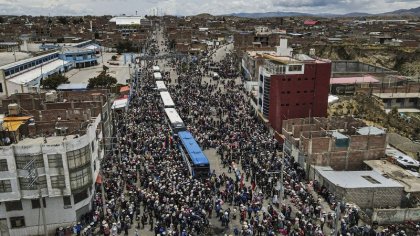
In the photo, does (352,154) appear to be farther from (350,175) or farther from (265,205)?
(265,205)

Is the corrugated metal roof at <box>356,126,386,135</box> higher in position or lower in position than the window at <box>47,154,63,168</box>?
lower

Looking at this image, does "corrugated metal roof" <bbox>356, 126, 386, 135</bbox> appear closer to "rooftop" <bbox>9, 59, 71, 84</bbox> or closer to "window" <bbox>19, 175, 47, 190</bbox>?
"window" <bbox>19, 175, 47, 190</bbox>

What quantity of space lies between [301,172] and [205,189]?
10181 mm

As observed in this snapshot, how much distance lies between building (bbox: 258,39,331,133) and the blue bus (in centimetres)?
1311

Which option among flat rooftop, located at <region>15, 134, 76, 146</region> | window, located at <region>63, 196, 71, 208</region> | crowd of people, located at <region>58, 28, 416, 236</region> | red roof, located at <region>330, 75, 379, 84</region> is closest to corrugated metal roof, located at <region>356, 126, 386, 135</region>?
crowd of people, located at <region>58, 28, 416, 236</region>

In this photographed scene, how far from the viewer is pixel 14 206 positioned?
23.8 m

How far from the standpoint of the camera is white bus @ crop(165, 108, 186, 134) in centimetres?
3898

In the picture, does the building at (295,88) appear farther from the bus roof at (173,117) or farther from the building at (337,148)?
the bus roof at (173,117)

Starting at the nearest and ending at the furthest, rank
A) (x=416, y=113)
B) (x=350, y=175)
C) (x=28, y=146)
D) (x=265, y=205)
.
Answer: (x=28, y=146), (x=265, y=205), (x=350, y=175), (x=416, y=113)

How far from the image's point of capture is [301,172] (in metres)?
33.3

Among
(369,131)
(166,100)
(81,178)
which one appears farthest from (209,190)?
(166,100)

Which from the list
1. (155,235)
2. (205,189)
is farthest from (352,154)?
(155,235)

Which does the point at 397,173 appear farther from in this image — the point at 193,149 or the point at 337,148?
the point at 193,149

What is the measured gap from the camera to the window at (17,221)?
24.0 metres
